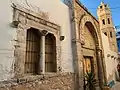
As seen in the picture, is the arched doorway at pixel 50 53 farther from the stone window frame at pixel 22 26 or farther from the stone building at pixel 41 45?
the stone window frame at pixel 22 26

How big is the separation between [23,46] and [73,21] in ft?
9.26

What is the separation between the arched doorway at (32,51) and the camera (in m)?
3.73

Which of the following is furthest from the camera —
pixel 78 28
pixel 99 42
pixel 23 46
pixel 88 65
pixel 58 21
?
pixel 99 42

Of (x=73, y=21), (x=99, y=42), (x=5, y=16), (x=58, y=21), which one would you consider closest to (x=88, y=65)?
(x=99, y=42)

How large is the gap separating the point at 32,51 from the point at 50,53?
0.81 metres

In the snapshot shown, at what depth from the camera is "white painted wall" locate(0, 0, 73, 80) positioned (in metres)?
2.93

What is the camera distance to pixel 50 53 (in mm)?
4496

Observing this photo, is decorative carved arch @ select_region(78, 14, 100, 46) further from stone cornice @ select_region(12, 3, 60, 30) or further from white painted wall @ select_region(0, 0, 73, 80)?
stone cornice @ select_region(12, 3, 60, 30)

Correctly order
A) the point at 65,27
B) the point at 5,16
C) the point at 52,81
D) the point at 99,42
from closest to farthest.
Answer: the point at 5,16, the point at 52,81, the point at 65,27, the point at 99,42

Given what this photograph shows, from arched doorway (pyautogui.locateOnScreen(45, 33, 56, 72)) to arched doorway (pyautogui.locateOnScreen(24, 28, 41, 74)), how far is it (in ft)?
1.42

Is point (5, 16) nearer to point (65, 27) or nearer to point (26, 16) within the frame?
point (26, 16)

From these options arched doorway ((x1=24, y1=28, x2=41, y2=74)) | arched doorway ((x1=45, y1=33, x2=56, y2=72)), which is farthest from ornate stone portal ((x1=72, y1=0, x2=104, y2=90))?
arched doorway ((x1=24, y1=28, x2=41, y2=74))

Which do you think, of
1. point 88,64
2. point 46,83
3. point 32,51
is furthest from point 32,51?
point 88,64

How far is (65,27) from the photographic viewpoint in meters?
5.16
